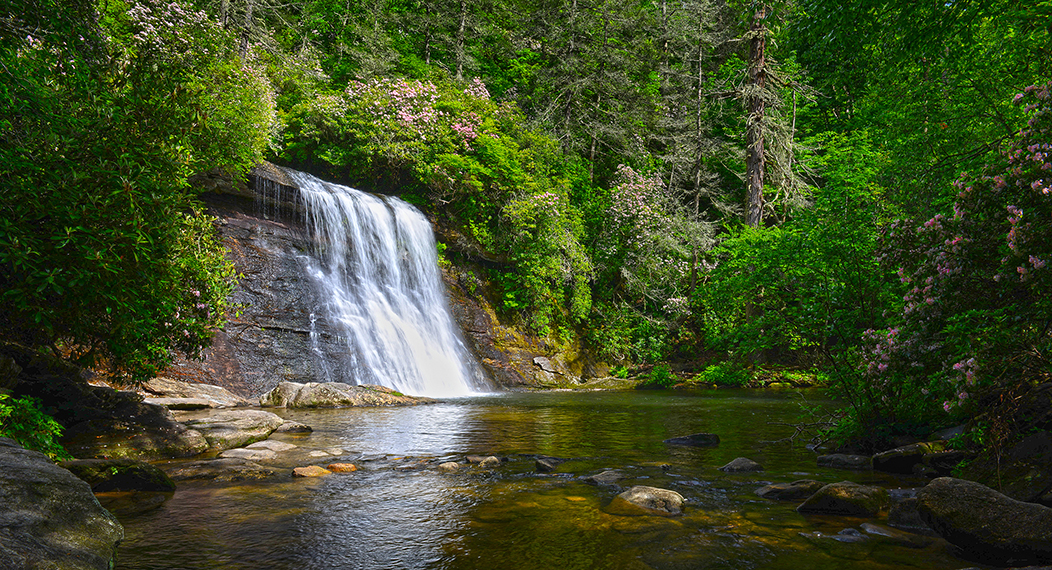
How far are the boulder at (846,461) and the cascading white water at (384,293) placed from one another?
11378 mm

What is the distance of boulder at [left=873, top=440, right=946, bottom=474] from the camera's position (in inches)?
231

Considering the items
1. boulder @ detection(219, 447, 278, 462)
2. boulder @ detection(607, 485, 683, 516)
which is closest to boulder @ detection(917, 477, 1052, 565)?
boulder @ detection(607, 485, 683, 516)

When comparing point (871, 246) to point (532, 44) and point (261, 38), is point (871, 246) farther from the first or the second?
point (532, 44)

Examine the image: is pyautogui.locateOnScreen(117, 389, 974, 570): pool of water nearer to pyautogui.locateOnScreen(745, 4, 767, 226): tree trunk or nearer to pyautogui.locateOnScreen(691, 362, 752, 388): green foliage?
pyautogui.locateOnScreen(691, 362, 752, 388): green foliage

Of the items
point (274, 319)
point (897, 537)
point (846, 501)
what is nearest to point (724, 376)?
point (274, 319)

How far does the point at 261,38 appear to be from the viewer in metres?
22.5

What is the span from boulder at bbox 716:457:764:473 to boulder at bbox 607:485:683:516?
174cm

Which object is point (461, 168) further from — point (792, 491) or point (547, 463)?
point (792, 491)

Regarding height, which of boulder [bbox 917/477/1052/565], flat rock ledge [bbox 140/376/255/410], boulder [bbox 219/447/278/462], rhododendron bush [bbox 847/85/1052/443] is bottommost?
flat rock ledge [bbox 140/376/255/410]

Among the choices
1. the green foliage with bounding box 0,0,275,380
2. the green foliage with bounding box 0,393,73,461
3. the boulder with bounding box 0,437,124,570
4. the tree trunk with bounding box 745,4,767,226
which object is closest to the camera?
the boulder with bounding box 0,437,124,570

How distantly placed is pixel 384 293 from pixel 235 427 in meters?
10.6

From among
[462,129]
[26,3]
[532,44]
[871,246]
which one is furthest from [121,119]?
Result: [532,44]

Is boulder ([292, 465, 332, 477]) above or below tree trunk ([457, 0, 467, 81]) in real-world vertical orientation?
below

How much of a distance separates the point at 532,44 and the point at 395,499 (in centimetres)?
3056
